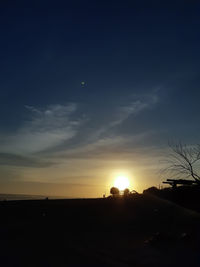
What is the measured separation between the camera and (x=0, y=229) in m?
20.9

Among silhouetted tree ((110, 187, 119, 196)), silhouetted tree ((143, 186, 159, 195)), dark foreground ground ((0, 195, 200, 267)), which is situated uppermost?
silhouetted tree ((110, 187, 119, 196))

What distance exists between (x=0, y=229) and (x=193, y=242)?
12764mm

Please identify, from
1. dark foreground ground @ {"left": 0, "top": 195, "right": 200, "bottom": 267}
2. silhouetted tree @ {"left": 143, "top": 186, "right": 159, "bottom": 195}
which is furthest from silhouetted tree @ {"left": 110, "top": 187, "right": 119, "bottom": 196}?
dark foreground ground @ {"left": 0, "top": 195, "right": 200, "bottom": 267}

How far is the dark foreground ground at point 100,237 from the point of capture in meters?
13.5

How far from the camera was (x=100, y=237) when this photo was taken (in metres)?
18.9

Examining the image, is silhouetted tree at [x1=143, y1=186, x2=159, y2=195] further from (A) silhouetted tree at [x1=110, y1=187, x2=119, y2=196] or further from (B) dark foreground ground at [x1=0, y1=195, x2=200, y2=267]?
(A) silhouetted tree at [x1=110, y1=187, x2=119, y2=196]

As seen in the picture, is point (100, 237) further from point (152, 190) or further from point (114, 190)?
point (114, 190)

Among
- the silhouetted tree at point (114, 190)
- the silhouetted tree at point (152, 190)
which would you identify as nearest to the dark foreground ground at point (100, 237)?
the silhouetted tree at point (152, 190)

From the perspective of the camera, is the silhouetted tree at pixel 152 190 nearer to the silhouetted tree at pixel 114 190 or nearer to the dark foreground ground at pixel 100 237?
the dark foreground ground at pixel 100 237

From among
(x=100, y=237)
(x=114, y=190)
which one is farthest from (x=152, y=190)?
(x=100, y=237)

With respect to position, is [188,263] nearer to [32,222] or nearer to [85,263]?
[85,263]

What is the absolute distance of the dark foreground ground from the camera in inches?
532

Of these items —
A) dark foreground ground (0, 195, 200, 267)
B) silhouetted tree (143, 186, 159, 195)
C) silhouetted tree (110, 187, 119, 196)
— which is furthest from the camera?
silhouetted tree (110, 187, 119, 196)

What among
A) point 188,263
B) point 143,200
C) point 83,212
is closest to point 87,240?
point 188,263
